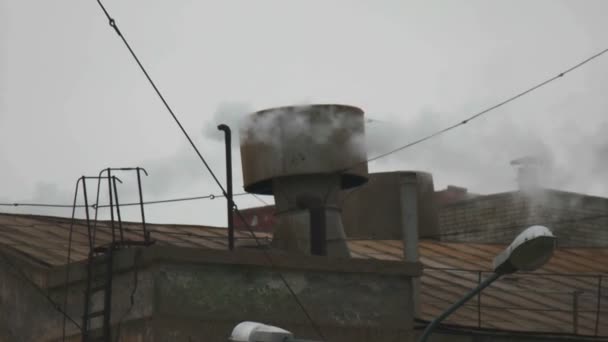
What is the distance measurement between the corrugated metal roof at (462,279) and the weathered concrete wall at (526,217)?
18.4 m

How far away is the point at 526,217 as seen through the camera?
1980 inches

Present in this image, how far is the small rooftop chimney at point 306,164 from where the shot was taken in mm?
23875

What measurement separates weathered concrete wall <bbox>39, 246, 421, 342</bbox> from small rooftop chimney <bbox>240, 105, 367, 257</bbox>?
2.74 metres

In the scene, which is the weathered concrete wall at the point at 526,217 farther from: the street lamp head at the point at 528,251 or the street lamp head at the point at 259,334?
the street lamp head at the point at 259,334

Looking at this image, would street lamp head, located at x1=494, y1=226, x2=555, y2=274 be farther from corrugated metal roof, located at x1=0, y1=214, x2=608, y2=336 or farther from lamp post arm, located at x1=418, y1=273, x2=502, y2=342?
corrugated metal roof, located at x1=0, y1=214, x2=608, y2=336

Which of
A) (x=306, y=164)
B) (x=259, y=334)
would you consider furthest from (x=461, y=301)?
(x=306, y=164)

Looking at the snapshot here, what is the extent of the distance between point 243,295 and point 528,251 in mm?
7104

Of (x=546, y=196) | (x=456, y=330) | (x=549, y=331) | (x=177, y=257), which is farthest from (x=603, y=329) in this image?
(x=546, y=196)

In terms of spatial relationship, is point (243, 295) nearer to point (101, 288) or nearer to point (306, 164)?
point (101, 288)

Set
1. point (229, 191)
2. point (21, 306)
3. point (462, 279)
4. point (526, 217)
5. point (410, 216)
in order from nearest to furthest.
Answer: point (229, 191)
point (21, 306)
point (410, 216)
point (462, 279)
point (526, 217)

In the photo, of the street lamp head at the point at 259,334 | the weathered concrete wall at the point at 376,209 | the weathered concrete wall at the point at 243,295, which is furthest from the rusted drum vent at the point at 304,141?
the street lamp head at the point at 259,334

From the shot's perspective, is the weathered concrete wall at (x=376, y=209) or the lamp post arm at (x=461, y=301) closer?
the lamp post arm at (x=461, y=301)

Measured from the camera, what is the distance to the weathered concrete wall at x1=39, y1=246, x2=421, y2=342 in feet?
63.6

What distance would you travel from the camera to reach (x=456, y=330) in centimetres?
2302
